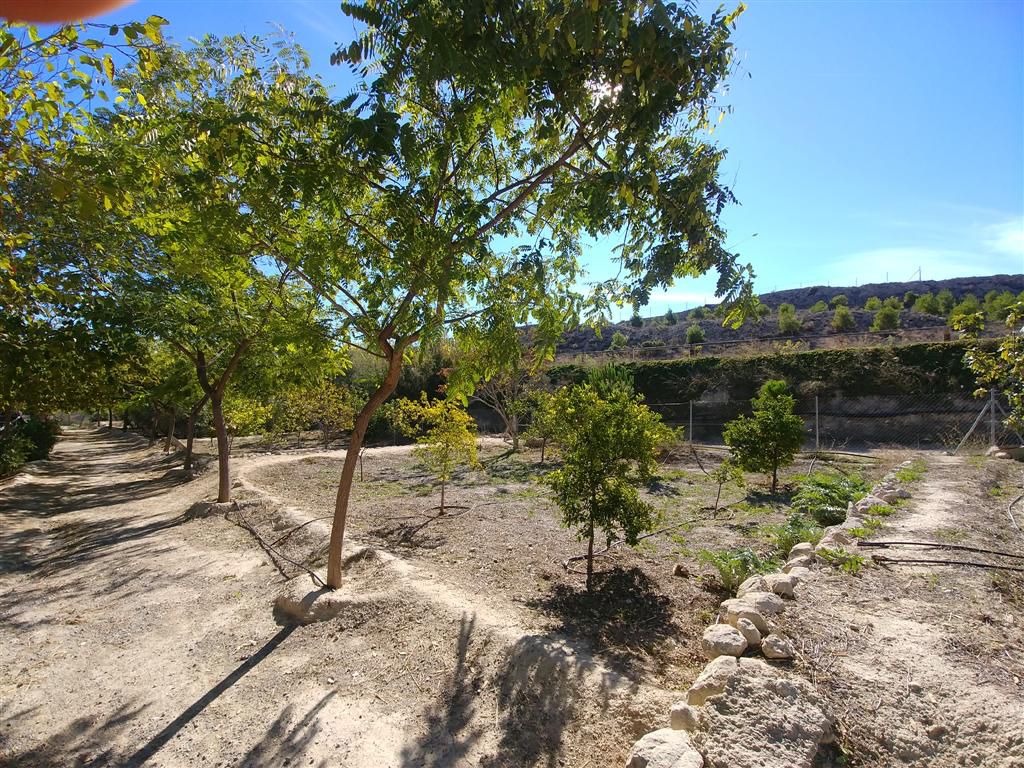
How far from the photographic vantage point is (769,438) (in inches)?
404

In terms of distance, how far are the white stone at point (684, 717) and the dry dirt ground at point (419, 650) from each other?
22cm

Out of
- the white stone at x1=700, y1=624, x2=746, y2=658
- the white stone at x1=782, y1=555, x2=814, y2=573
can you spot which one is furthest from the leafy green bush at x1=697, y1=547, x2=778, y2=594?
the white stone at x1=700, y1=624, x2=746, y2=658

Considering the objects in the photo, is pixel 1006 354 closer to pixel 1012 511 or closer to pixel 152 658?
pixel 1012 511

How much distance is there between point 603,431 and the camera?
16.9 feet

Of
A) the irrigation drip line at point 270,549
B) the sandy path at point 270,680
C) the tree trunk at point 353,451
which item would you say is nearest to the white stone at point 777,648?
the sandy path at point 270,680

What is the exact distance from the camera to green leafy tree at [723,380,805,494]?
1021 cm

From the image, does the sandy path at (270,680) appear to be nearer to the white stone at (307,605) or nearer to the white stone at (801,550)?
the white stone at (307,605)

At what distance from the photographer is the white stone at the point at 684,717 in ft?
8.93

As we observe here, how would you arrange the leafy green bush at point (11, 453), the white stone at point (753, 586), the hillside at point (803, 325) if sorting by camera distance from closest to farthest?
the white stone at point (753, 586) < the leafy green bush at point (11, 453) < the hillside at point (803, 325)

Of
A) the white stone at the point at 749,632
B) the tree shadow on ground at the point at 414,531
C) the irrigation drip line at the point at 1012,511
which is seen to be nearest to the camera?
the white stone at the point at 749,632

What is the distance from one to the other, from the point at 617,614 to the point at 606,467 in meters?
1.30

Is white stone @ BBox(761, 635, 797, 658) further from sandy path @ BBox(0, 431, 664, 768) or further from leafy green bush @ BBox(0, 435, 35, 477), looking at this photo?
leafy green bush @ BBox(0, 435, 35, 477)

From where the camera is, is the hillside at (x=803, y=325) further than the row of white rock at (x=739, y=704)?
Yes

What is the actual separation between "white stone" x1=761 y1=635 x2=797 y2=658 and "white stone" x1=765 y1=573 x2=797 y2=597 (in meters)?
0.91
